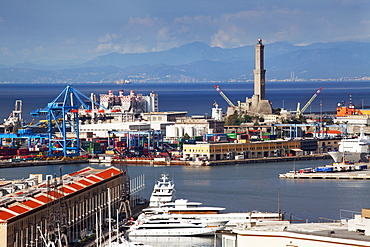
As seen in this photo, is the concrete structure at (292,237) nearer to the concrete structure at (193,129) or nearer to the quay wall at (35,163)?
the quay wall at (35,163)

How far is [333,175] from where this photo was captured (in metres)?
25.3

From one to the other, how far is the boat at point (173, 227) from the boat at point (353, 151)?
49.3ft

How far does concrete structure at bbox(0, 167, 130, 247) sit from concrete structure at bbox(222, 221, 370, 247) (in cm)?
406

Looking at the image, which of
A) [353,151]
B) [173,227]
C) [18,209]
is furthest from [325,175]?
[18,209]

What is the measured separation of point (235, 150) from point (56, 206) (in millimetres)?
18676

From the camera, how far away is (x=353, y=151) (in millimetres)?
30688

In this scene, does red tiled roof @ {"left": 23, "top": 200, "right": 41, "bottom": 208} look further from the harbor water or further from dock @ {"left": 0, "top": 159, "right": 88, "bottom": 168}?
dock @ {"left": 0, "top": 159, "right": 88, "bottom": 168}

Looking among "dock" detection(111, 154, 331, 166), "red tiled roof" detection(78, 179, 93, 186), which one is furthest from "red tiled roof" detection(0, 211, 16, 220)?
"dock" detection(111, 154, 331, 166)

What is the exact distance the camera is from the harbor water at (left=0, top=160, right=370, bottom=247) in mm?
17375

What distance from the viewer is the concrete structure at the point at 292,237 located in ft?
20.5

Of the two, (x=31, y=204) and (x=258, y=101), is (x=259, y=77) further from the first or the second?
(x=31, y=204)

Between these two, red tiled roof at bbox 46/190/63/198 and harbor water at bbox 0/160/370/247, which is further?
harbor water at bbox 0/160/370/247

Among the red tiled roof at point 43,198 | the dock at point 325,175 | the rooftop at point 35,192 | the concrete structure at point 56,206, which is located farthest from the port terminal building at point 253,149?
the red tiled roof at point 43,198

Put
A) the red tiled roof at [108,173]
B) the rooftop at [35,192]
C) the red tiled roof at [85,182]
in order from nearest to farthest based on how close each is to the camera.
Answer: the rooftop at [35,192] → the red tiled roof at [85,182] → the red tiled roof at [108,173]
